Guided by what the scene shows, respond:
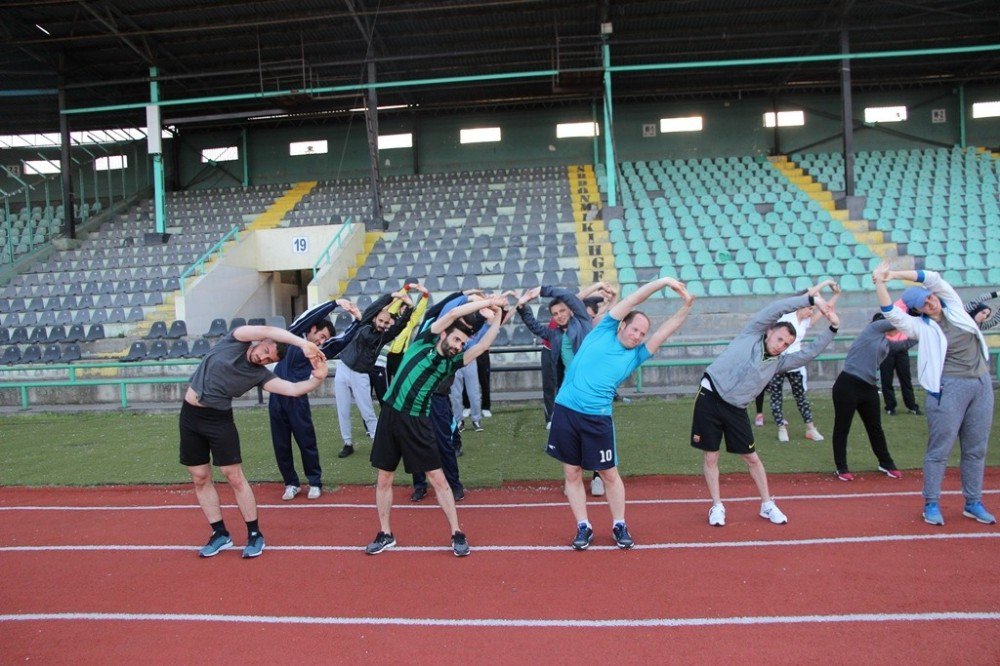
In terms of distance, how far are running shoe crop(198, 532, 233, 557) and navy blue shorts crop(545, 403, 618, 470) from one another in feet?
9.13

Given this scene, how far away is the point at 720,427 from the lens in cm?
541

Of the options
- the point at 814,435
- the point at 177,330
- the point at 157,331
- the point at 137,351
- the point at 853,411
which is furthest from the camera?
the point at 177,330

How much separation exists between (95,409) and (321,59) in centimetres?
1481

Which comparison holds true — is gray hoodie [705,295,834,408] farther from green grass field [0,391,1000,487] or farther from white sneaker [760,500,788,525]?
green grass field [0,391,1000,487]

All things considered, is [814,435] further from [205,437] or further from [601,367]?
[205,437]

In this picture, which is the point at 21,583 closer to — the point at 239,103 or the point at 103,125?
the point at 239,103

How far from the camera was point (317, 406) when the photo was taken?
11.9 meters

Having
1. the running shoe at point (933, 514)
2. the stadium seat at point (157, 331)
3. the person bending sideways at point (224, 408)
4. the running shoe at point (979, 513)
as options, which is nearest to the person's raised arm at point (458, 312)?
the person bending sideways at point (224, 408)

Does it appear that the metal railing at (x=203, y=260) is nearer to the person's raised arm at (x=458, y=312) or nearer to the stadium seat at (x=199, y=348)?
the stadium seat at (x=199, y=348)

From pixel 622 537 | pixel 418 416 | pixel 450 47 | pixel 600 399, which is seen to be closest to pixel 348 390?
pixel 418 416

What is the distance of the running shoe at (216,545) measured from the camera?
5.21 m

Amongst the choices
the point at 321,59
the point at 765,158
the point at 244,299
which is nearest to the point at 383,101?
the point at 321,59

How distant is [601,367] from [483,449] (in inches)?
158

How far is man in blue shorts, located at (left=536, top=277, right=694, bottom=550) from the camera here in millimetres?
4711
